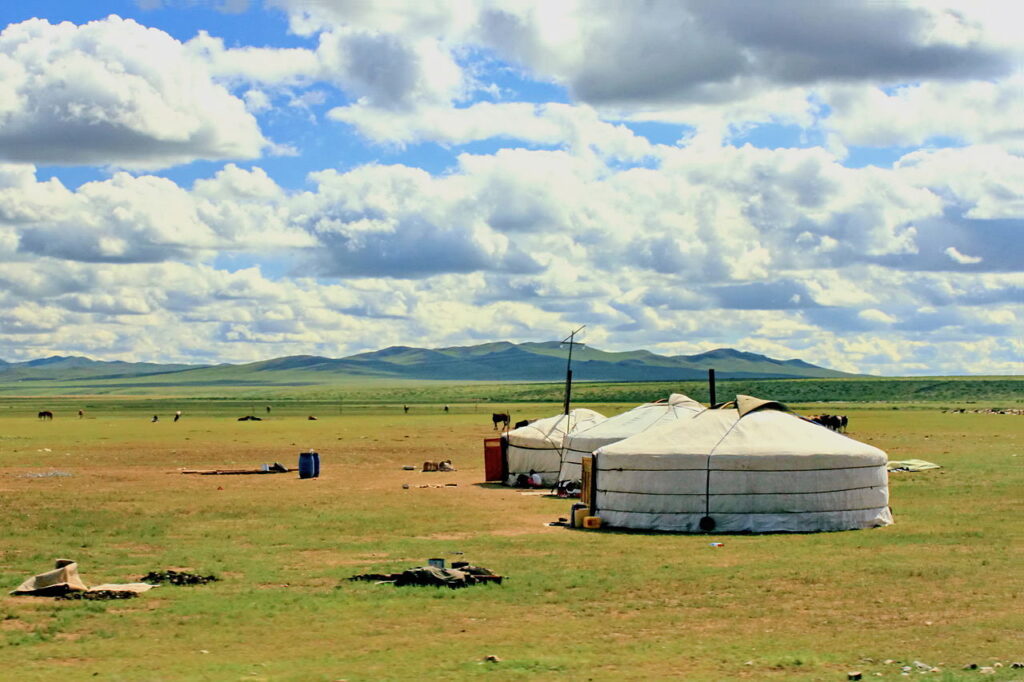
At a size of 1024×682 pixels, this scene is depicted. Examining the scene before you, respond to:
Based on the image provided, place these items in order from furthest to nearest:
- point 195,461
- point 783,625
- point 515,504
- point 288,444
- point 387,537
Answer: point 288,444 → point 195,461 → point 515,504 → point 387,537 → point 783,625

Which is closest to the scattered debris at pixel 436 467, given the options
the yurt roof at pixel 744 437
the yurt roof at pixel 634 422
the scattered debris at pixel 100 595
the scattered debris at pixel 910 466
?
the yurt roof at pixel 634 422

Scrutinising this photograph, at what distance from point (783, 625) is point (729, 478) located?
29.1ft

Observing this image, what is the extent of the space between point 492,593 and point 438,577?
946 millimetres

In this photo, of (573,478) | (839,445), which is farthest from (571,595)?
(573,478)

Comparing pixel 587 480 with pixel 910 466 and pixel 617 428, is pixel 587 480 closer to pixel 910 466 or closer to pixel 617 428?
pixel 617 428

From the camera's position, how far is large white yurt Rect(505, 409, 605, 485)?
33.2m

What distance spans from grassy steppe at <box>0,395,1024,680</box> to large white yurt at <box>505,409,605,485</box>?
1874mm

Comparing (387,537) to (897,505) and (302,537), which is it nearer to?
(302,537)

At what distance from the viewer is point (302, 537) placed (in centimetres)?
2202

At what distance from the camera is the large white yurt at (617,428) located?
1130 inches

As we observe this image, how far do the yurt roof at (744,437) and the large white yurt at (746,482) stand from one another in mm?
22

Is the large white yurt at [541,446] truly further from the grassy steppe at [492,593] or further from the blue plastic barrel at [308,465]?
the blue plastic barrel at [308,465]

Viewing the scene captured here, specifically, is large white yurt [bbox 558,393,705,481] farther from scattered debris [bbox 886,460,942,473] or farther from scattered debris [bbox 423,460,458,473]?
scattered debris [bbox 423,460,458,473]

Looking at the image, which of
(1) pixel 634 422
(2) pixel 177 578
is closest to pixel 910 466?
(1) pixel 634 422
